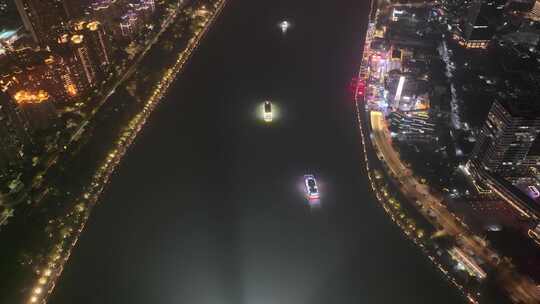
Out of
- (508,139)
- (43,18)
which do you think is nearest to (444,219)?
(508,139)

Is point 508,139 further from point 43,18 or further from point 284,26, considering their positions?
point 43,18

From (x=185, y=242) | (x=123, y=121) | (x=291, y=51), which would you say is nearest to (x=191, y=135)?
(x=123, y=121)

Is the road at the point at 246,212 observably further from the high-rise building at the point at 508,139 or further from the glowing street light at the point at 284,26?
the high-rise building at the point at 508,139

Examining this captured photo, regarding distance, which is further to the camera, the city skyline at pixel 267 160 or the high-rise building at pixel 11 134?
the high-rise building at pixel 11 134

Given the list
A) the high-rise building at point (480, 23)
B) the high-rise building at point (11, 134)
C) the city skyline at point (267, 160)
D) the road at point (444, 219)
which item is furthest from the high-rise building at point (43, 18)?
the high-rise building at point (480, 23)

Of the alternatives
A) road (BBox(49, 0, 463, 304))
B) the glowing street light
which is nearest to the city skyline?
road (BBox(49, 0, 463, 304))

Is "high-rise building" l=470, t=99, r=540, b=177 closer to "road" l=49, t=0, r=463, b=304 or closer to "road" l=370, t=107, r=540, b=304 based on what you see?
"road" l=370, t=107, r=540, b=304

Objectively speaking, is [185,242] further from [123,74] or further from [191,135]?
[123,74]
